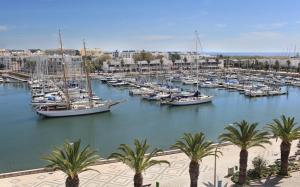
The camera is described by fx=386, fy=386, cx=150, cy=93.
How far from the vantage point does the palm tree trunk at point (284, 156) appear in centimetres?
2517

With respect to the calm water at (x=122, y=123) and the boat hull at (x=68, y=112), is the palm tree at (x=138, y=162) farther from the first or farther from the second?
the boat hull at (x=68, y=112)

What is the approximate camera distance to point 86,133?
2026 inches

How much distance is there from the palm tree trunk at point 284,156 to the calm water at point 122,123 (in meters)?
17.4

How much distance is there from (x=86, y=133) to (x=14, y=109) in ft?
88.9

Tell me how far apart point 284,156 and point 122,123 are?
34.9 meters

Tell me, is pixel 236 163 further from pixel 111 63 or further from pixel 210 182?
pixel 111 63

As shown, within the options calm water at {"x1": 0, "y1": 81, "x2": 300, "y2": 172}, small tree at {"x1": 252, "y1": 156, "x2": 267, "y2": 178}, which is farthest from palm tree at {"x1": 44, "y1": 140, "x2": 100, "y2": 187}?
calm water at {"x1": 0, "y1": 81, "x2": 300, "y2": 172}

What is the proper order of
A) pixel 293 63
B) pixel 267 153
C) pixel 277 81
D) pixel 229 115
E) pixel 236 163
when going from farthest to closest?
pixel 293 63, pixel 277 81, pixel 229 115, pixel 267 153, pixel 236 163

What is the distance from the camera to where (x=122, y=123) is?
189 feet

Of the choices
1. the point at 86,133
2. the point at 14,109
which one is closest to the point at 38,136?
the point at 86,133

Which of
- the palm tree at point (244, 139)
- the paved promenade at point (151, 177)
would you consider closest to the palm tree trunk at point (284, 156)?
the paved promenade at point (151, 177)

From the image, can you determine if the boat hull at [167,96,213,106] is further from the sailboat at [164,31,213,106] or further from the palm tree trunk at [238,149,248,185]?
the palm tree trunk at [238,149,248,185]

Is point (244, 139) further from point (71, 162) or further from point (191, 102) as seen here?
point (191, 102)

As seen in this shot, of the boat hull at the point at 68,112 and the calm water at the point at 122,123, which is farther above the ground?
the boat hull at the point at 68,112
